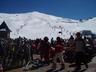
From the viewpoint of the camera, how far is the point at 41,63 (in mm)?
17344

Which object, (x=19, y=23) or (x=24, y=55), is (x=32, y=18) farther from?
(x=24, y=55)

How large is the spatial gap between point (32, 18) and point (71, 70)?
13649 cm

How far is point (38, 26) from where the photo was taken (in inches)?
5335

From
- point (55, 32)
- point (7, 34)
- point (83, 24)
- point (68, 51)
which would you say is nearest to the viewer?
point (68, 51)

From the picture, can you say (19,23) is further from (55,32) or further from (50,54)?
(50,54)

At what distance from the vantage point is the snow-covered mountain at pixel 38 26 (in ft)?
389

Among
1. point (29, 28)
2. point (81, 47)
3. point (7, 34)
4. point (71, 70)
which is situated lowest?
point (71, 70)

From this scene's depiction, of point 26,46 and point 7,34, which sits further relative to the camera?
point 7,34

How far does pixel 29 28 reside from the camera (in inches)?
5212

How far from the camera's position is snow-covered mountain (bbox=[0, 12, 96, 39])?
118 meters

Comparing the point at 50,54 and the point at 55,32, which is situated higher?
the point at 55,32

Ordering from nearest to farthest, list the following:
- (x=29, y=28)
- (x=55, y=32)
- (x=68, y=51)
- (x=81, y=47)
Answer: (x=81, y=47) → (x=68, y=51) → (x=55, y=32) → (x=29, y=28)

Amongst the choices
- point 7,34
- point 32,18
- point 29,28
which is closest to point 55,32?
point 29,28

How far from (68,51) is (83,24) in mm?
132526
